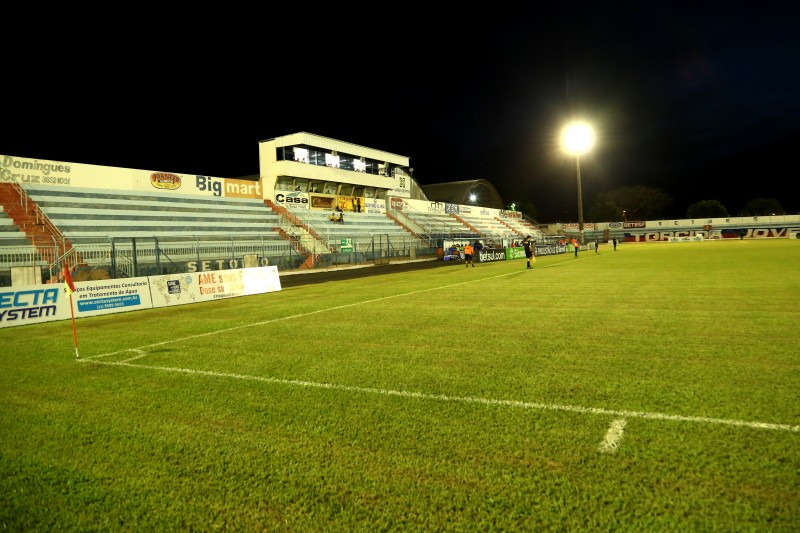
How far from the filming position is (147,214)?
2942 cm

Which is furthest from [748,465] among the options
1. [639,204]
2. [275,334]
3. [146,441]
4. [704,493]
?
[639,204]

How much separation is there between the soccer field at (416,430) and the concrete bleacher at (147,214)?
19.1m

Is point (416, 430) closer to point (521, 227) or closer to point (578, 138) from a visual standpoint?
point (578, 138)

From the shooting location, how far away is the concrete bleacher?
25.5 metres

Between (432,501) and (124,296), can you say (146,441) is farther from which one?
A: (124,296)

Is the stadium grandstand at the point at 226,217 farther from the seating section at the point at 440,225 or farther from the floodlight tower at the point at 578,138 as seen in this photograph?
the floodlight tower at the point at 578,138

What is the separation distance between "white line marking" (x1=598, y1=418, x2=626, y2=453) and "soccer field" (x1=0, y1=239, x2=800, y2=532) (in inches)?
1.0

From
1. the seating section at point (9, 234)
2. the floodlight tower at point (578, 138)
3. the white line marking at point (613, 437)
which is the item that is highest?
the floodlight tower at point (578, 138)

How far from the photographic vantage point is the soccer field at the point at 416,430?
3012mm

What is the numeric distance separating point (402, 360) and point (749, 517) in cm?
466

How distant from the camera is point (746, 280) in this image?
638 inches

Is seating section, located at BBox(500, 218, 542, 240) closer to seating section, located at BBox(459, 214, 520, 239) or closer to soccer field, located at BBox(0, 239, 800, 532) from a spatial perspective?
seating section, located at BBox(459, 214, 520, 239)

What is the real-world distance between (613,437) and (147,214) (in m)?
31.8

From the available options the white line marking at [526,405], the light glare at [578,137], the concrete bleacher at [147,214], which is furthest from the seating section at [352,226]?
the white line marking at [526,405]
